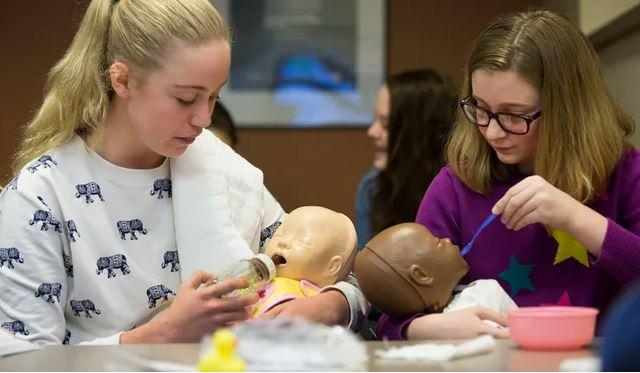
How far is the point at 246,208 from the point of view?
226 centimetres

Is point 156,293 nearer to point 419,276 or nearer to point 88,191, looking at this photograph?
point 88,191

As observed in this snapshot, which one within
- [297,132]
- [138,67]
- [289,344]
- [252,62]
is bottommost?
[297,132]

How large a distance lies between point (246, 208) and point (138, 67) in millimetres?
419

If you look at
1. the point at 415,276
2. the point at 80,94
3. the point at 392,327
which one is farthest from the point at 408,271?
the point at 80,94

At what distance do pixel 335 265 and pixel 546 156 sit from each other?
0.52 metres

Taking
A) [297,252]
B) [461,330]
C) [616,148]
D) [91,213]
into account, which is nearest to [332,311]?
[297,252]

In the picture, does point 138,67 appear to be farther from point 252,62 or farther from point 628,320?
point 252,62

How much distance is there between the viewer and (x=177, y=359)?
4.66 ft

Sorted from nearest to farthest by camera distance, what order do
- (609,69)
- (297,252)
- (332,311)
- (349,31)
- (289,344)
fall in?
(289,344) → (332,311) → (297,252) → (609,69) → (349,31)

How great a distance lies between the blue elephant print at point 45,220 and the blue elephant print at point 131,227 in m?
0.13

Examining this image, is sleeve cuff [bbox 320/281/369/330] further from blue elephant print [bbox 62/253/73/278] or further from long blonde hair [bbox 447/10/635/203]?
blue elephant print [bbox 62/253/73/278]

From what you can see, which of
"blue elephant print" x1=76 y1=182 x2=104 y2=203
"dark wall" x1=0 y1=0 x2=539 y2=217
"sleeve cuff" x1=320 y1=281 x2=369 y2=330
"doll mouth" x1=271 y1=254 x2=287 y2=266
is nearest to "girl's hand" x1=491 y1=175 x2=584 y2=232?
"sleeve cuff" x1=320 y1=281 x2=369 y2=330

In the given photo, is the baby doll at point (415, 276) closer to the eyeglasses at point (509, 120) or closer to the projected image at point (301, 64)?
the eyeglasses at point (509, 120)

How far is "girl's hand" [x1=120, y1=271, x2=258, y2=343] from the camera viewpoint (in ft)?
5.95
